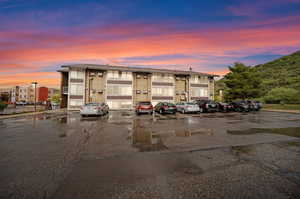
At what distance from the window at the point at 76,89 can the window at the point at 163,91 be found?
619 inches

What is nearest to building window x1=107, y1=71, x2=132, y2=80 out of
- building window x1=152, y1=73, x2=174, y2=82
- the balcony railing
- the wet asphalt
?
building window x1=152, y1=73, x2=174, y2=82

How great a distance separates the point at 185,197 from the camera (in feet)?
8.90

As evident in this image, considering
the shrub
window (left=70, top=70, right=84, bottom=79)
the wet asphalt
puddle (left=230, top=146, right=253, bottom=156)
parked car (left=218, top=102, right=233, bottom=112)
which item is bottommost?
the wet asphalt

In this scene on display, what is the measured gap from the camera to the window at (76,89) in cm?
3013

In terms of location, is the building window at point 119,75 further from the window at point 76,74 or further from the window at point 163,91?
the window at point 163,91

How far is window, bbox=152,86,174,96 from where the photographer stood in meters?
35.1

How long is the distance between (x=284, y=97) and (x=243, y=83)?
16.9 m

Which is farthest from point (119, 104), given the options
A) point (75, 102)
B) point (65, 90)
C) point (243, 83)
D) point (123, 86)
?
point (243, 83)

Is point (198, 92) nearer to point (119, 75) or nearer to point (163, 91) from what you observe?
point (163, 91)

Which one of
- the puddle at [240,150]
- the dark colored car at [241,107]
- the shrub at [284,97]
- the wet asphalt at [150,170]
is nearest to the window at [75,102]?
the wet asphalt at [150,170]

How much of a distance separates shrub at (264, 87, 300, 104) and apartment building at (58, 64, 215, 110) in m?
21.8

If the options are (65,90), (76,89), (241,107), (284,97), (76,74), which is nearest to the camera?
(241,107)

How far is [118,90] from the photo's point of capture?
32.7m

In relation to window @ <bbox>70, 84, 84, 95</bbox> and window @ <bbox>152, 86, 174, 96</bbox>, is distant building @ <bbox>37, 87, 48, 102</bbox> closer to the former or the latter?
window @ <bbox>70, 84, 84, 95</bbox>
